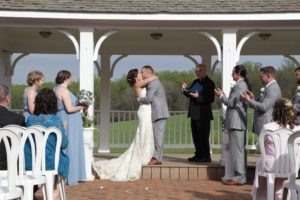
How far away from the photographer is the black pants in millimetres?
10062

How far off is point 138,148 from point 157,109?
72cm

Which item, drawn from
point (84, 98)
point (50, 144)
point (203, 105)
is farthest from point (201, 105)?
point (50, 144)

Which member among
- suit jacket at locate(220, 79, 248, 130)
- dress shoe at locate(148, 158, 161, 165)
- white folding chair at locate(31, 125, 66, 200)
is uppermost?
suit jacket at locate(220, 79, 248, 130)

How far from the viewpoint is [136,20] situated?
978 centimetres

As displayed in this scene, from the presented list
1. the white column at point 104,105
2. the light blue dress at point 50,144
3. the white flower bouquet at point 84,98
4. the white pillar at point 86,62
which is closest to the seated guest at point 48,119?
the light blue dress at point 50,144

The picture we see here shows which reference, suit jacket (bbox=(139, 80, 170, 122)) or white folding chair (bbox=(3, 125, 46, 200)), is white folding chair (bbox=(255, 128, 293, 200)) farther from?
suit jacket (bbox=(139, 80, 170, 122))

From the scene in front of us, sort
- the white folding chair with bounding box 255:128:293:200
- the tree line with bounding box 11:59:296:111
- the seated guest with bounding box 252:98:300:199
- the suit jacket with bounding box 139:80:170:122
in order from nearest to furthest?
the white folding chair with bounding box 255:128:293:200 < the seated guest with bounding box 252:98:300:199 < the suit jacket with bounding box 139:80:170:122 < the tree line with bounding box 11:59:296:111

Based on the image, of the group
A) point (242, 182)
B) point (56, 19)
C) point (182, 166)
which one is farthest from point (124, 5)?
point (242, 182)

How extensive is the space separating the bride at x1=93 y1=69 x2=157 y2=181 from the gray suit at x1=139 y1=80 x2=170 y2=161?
7cm

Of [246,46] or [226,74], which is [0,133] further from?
[246,46]

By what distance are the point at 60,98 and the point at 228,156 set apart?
8.84 ft

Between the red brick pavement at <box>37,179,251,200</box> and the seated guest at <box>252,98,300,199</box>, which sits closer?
the seated guest at <box>252,98,300,199</box>

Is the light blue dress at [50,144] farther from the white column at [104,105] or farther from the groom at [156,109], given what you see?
the white column at [104,105]

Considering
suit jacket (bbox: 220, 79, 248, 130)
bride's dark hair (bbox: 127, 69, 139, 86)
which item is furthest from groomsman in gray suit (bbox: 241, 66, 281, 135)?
bride's dark hair (bbox: 127, 69, 139, 86)
